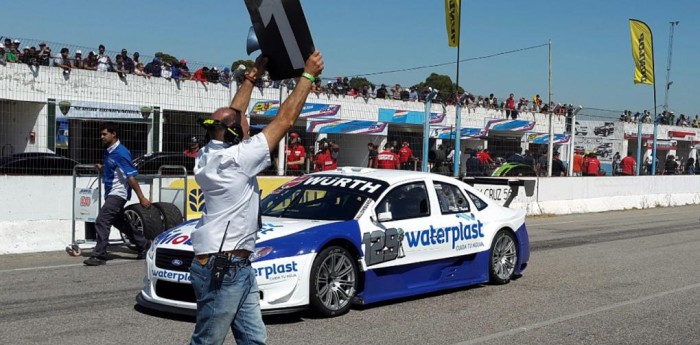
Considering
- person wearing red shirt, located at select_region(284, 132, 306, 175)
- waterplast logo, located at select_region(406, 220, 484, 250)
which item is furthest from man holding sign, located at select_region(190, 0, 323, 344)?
person wearing red shirt, located at select_region(284, 132, 306, 175)

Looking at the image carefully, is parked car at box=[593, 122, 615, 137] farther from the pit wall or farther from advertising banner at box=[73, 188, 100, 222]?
advertising banner at box=[73, 188, 100, 222]

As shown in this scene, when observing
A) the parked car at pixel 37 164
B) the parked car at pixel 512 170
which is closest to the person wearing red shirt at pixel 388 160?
the parked car at pixel 512 170

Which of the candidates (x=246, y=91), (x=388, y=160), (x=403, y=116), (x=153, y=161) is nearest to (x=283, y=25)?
(x=246, y=91)

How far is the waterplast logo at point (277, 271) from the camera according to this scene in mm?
6902

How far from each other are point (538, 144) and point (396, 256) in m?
14.7

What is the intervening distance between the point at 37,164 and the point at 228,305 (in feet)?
31.9

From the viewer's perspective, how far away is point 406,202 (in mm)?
8672

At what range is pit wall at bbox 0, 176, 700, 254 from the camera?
1211cm

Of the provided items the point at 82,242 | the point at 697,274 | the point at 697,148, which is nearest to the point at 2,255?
the point at 82,242

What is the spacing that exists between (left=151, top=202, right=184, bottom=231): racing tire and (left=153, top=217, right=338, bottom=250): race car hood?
3.79 metres

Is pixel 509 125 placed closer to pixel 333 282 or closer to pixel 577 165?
pixel 577 165

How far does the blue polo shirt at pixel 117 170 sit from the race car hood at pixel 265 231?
3.07 m

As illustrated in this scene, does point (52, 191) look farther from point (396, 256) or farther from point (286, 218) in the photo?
point (396, 256)

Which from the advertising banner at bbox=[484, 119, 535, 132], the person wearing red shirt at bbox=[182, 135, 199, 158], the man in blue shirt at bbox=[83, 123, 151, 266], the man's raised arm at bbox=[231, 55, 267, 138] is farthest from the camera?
the advertising banner at bbox=[484, 119, 535, 132]
